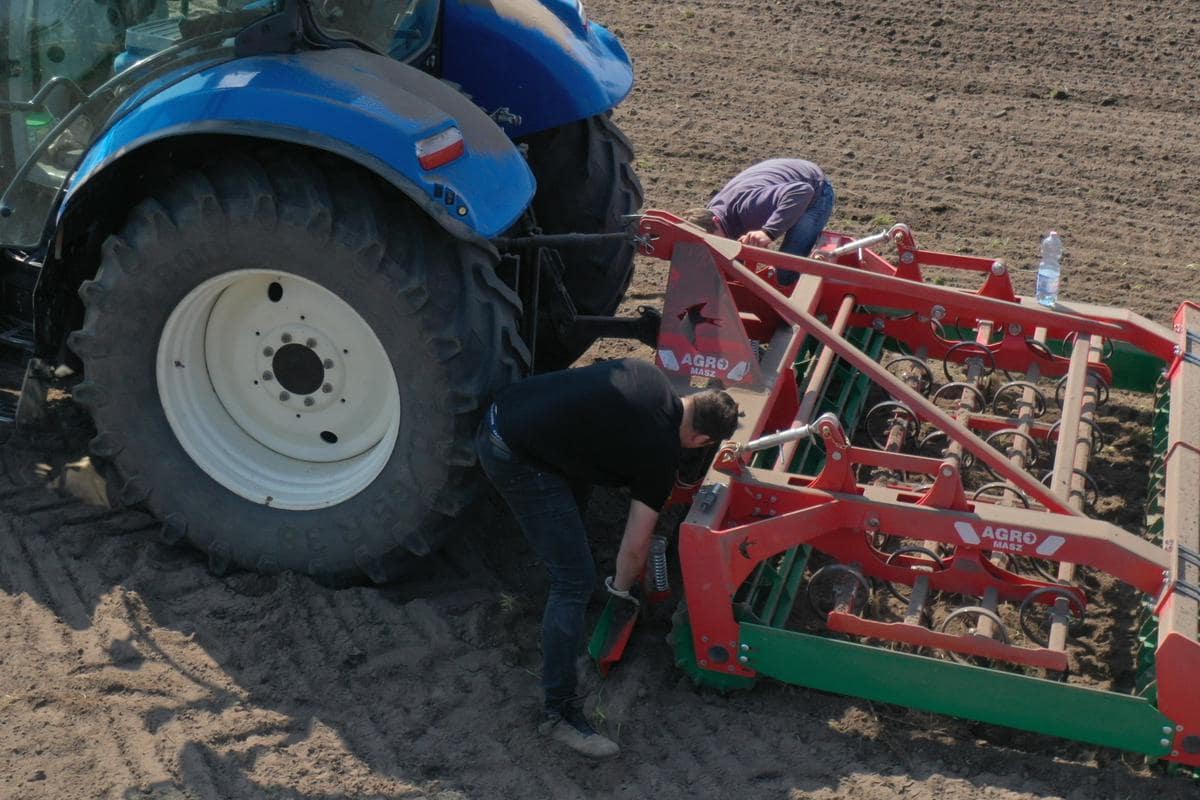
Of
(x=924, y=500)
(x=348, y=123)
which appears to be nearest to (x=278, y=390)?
(x=348, y=123)

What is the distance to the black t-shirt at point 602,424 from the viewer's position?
3652 millimetres

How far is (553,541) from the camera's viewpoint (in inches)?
148

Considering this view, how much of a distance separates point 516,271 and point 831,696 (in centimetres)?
146

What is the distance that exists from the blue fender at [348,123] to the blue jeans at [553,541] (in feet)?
2.00

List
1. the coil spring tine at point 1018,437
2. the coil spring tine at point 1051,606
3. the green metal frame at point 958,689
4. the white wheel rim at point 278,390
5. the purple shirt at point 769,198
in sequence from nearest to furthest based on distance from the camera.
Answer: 1. the green metal frame at point 958,689
2. the coil spring tine at point 1051,606
3. the white wheel rim at point 278,390
4. the coil spring tine at point 1018,437
5. the purple shirt at point 769,198

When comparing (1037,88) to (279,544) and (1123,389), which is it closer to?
(1123,389)

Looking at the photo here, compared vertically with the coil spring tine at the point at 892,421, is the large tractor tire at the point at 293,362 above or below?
below

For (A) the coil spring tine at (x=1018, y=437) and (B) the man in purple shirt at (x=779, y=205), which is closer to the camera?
(A) the coil spring tine at (x=1018, y=437)

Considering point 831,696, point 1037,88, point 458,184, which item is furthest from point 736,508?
point 1037,88

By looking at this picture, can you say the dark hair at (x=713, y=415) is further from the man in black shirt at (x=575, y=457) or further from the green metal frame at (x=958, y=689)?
the green metal frame at (x=958, y=689)

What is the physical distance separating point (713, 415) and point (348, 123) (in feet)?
3.92

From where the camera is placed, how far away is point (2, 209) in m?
4.32

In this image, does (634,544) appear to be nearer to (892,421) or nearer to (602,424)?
(602,424)

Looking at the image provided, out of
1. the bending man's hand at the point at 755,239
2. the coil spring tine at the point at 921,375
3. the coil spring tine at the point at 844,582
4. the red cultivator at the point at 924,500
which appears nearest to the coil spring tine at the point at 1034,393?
the red cultivator at the point at 924,500
